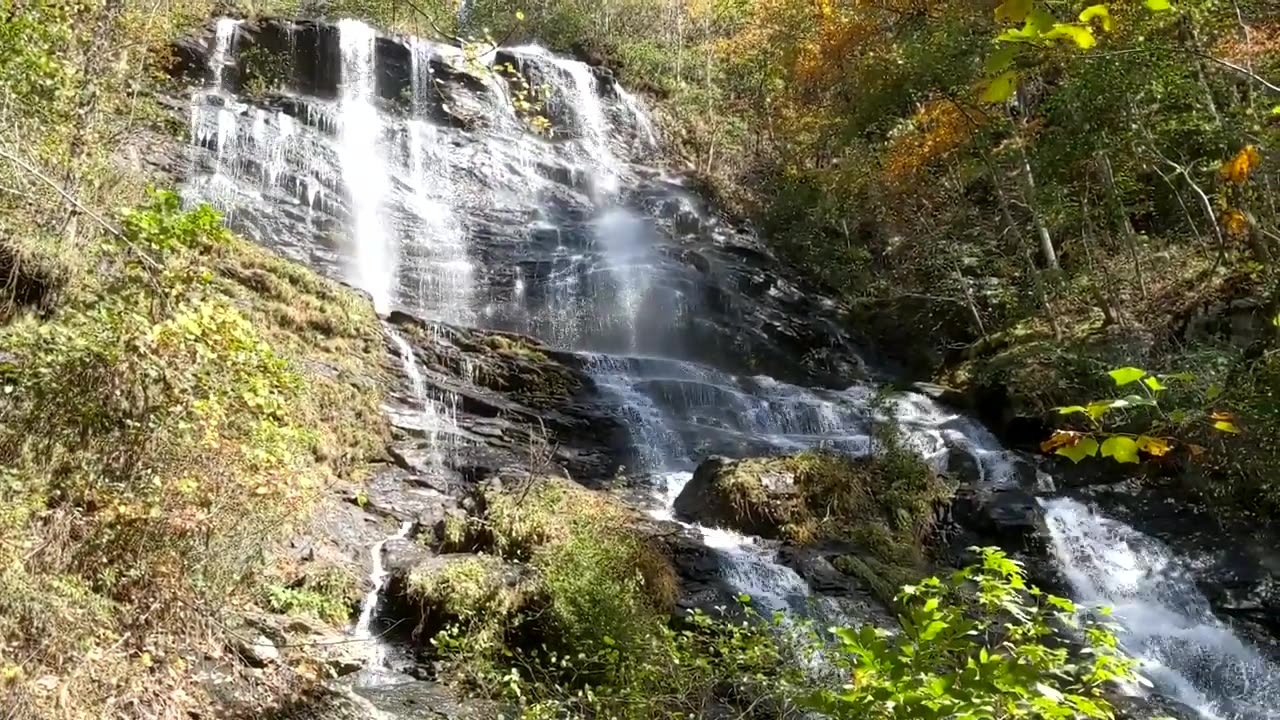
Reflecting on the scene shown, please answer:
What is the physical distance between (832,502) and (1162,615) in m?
3.49

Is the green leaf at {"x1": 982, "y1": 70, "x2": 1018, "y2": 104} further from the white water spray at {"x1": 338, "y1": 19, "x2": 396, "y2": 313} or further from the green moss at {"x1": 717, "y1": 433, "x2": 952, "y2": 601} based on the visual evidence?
the white water spray at {"x1": 338, "y1": 19, "x2": 396, "y2": 313}

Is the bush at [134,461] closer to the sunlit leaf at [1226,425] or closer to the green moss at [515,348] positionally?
the sunlit leaf at [1226,425]

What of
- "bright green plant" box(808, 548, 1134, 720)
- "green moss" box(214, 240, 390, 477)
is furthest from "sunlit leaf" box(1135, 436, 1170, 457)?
"green moss" box(214, 240, 390, 477)

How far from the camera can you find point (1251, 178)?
10531 mm

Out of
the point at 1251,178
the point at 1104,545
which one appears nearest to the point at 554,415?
the point at 1104,545

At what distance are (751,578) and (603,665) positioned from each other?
2852 millimetres

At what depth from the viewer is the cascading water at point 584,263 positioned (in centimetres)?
970

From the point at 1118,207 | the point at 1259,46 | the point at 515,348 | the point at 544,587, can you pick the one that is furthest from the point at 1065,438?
the point at 1118,207

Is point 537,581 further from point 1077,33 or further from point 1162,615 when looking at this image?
point 1162,615

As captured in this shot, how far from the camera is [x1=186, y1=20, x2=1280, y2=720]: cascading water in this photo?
9.70 meters

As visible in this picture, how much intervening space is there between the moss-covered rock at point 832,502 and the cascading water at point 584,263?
1.48 ft

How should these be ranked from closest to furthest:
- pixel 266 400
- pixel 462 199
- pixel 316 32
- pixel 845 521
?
pixel 266 400
pixel 845 521
pixel 462 199
pixel 316 32

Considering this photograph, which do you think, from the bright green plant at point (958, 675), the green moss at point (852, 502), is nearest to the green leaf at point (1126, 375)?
the bright green plant at point (958, 675)

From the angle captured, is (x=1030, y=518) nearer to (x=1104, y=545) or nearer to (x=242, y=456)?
(x=1104, y=545)
